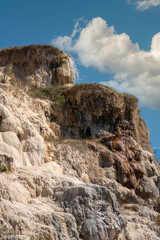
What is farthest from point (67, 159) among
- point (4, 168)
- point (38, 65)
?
point (38, 65)

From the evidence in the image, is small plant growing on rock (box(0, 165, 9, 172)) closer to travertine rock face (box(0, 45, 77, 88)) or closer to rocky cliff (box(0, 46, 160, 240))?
rocky cliff (box(0, 46, 160, 240))

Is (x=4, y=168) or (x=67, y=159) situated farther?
(x=67, y=159)

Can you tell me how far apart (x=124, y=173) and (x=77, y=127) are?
15.3 ft

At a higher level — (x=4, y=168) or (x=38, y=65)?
(x=38, y=65)

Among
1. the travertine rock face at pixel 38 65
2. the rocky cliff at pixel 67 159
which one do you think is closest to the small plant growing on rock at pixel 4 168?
the rocky cliff at pixel 67 159

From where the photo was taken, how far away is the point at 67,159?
57.3 ft

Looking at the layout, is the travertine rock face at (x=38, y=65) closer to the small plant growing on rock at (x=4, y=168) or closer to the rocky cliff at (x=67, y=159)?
the rocky cliff at (x=67, y=159)

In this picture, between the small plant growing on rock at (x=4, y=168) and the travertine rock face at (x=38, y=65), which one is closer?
the small plant growing on rock at (x=4, y=168)

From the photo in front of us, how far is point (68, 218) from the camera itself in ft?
31.6

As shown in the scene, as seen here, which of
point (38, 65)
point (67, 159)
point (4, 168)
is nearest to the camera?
point (4, 168)

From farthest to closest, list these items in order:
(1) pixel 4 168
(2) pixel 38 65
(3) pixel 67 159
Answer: (2) pixel 38 65
(3) pixel 67 159
(1) pixel 4 168

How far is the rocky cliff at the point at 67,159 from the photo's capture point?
32.1 ft

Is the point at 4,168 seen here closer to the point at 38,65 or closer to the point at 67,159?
the point at 67,159

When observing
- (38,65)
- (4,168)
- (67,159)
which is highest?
(38,65)
